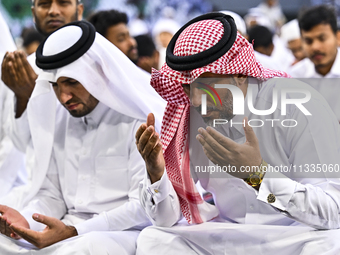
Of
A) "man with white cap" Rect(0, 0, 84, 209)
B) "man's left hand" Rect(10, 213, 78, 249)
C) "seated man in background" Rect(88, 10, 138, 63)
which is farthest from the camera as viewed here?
"seated man in background" Rect(88, 10, 138, 63)

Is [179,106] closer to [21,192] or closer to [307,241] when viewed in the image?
[307,241]

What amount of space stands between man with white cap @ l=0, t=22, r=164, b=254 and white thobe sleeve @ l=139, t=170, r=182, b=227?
285mm

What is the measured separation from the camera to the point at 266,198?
1811 millimetres

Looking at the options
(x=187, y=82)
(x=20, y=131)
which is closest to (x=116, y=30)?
(x=20, y=131)

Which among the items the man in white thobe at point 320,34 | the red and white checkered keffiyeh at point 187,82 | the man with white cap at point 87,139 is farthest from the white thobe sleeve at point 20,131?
the man in white thobe at point 320,34

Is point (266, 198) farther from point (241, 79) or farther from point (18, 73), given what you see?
point (18, 73)

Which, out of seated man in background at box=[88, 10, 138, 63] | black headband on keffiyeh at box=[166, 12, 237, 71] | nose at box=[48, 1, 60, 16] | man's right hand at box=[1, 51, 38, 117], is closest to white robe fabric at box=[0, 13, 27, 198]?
man's right hand at box=[1, 51, 38, 117]

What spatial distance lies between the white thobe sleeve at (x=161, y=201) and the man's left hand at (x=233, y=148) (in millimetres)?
368

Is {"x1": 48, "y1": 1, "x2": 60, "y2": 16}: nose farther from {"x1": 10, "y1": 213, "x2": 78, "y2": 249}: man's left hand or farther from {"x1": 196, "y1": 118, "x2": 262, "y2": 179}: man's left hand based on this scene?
{"x1": 196, "y1": 118, "x2": 262, "y2": 179}: man's left hand

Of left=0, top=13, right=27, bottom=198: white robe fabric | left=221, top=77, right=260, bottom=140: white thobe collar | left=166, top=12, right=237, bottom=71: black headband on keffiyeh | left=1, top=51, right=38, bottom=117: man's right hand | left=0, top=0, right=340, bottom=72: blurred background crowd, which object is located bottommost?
left=0, top=0, right=340, bottom=72: blurred background crowd

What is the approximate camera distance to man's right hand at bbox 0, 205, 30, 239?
2.40m

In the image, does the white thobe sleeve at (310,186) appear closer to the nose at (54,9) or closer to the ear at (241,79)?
the ear at (241,79)

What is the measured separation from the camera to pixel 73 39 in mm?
2576

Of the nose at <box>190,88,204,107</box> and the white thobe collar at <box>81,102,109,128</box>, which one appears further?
the white thobe collar at <box>81,102,109,128</box>
